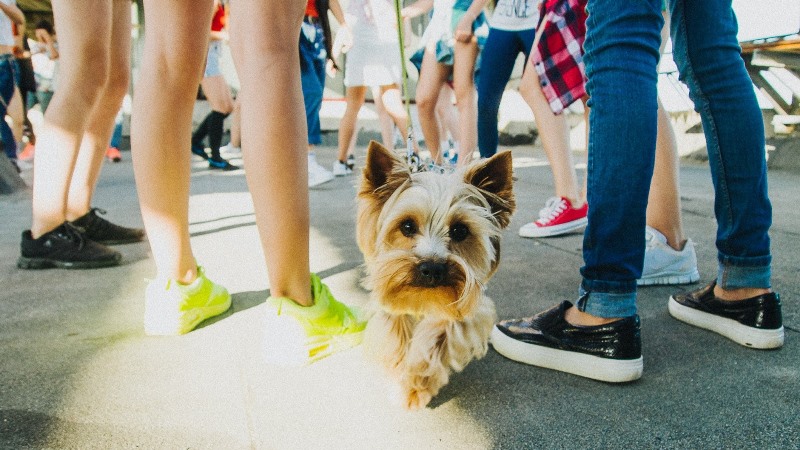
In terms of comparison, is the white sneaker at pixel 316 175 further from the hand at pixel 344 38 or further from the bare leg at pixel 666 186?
the bare leg at pixel 666 186

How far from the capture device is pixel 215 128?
775 cm

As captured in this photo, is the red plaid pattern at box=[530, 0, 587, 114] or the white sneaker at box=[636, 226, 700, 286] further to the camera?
the red plaid pattern at box=[530, 0, 587, 114]

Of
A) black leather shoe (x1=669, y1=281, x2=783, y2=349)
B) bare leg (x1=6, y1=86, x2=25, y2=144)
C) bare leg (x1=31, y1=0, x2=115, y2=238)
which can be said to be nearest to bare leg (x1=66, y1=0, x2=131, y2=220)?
bare leg (x1=31, y1=0, x2=115, y2=238)

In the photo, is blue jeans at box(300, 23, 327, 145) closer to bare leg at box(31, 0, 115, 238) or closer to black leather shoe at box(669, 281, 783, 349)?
bare leg at box(31, 0, 115, 238)

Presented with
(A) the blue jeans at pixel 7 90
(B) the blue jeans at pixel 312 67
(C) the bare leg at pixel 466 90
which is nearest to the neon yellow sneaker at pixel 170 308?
(C) the bare leg at pixel 466 90

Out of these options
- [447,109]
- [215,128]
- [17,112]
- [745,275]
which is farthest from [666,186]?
[17,112]

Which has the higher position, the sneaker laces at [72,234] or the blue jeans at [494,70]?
the blue jeans at [494,70]

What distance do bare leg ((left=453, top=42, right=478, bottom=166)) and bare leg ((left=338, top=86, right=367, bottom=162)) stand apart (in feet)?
6.96

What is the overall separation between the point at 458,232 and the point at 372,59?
4861mm

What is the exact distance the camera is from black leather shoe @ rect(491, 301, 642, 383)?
1.68m

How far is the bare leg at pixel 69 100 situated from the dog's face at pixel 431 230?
138 centimetres

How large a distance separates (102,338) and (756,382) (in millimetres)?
2119

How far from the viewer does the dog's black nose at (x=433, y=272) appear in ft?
5.79

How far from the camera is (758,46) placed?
691 cm
